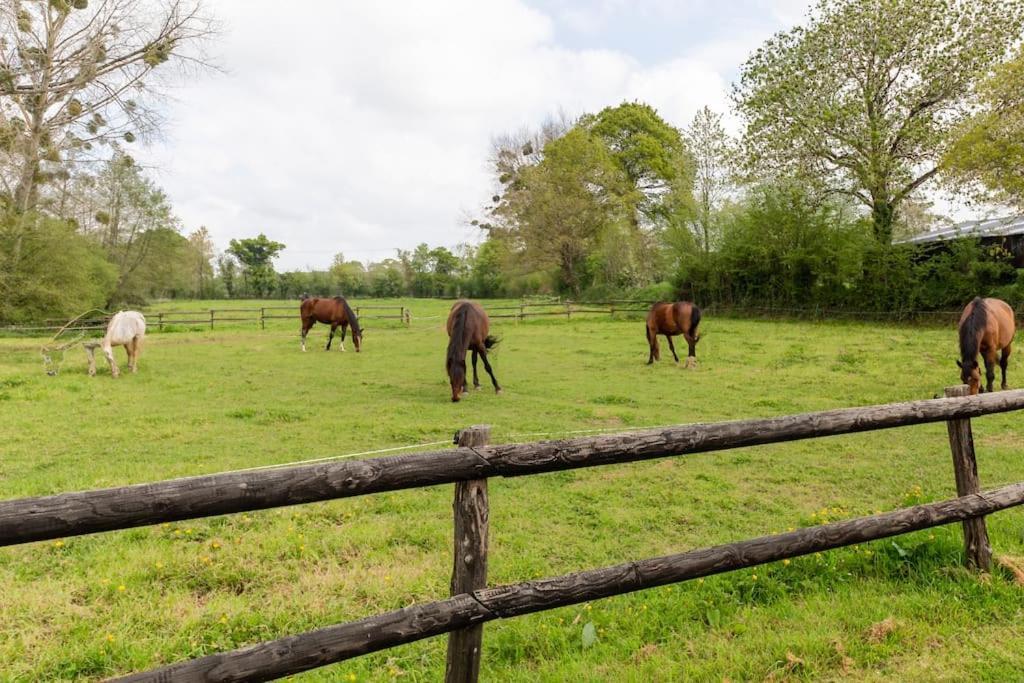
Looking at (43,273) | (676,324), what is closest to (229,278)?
(43,273)

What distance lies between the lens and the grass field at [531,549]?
2662mm

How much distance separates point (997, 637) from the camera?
259cm

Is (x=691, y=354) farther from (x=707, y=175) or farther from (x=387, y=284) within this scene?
(x=387, y=284)

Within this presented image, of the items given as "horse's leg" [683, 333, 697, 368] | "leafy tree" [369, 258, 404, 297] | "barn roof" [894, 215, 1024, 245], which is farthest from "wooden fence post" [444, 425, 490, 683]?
"leafy tree" [369, 258, 404, 297]

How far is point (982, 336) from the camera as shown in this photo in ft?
27.6

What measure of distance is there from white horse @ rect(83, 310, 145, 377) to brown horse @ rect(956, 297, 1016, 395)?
14.9 metres

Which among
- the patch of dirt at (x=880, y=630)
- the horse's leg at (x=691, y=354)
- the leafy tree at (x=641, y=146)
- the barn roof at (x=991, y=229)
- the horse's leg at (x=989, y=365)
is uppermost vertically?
the leafy tree at (x=641, y=146)

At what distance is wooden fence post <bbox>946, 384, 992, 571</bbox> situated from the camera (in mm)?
3082

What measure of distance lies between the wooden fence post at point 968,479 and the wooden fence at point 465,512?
113mm

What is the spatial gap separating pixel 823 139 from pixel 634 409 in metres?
17.8

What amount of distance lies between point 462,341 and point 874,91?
65.4 feet

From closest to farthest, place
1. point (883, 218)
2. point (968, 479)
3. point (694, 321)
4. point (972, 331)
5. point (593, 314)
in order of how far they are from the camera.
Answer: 1. point (968, 479)
2. point (972, 331)
3. point (694, 321)
4. point (883, 218)
5. point (593, 314)

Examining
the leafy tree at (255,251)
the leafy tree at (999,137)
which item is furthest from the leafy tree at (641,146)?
the leafy tree at (255,251)

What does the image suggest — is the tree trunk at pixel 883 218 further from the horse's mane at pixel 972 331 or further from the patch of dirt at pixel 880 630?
the patch of dirt at pixel 880 630
